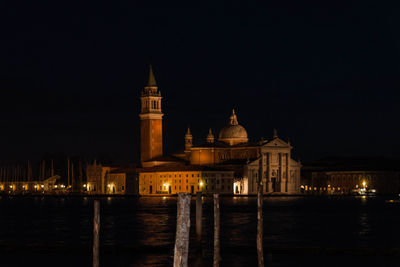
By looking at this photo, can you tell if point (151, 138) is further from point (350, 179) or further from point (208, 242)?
point (208, 242)

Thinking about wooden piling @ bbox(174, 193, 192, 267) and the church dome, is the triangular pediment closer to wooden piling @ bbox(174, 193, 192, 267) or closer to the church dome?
the church dome

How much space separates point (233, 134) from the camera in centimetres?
12200

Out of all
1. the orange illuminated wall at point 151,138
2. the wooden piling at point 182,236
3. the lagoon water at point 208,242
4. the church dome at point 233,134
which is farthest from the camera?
the church dome at point 233,134

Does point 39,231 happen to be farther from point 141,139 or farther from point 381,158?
point 381,158

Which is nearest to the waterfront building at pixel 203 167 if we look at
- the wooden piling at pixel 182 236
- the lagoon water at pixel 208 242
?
the lagoon water at pixel 208 242

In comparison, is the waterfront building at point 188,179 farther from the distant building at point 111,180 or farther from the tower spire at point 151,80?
the tower spire at point 151,80

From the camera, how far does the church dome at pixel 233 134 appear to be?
400 feet

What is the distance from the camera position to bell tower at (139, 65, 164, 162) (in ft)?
391

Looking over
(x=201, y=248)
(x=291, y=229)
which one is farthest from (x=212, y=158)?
(x=201, y=248)

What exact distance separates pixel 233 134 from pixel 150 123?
11452 millimetres

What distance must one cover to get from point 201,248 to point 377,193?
9923 centimetres

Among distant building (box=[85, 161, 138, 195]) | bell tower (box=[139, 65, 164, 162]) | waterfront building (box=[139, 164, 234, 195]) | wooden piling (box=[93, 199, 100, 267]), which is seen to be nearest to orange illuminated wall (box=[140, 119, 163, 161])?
bell tower (box=[139, 65, 164, 162])

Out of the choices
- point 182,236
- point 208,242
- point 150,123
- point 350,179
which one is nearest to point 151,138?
point 150,123

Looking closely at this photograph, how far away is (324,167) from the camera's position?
134250mm
